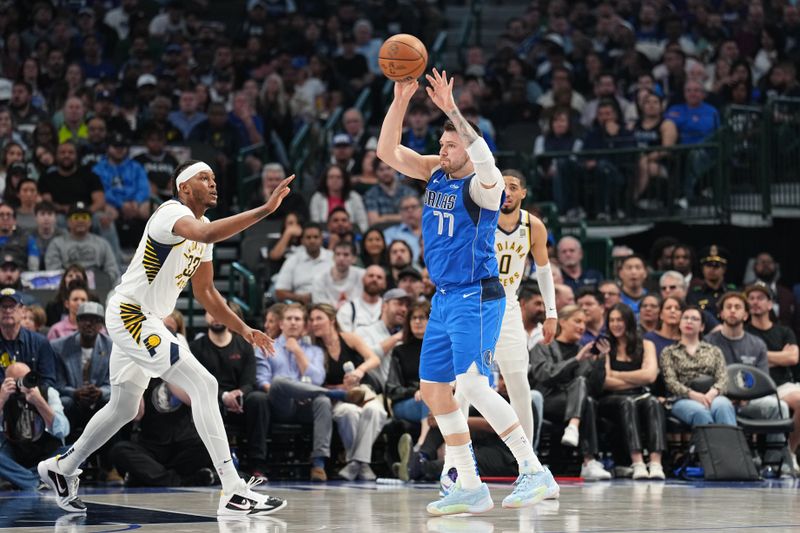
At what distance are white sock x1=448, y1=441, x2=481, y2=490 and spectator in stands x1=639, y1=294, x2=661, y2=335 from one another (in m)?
6.05

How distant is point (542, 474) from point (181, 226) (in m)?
2.92

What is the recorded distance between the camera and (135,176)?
57.4 feet

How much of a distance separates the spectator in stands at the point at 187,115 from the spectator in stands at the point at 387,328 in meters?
6.47

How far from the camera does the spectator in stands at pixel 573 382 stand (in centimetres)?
1310

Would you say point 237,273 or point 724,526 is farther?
point 237,273

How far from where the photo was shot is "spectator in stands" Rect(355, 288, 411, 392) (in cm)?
1413

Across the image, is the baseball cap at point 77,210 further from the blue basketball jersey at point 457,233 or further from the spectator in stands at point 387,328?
the blue basketball jersey at point 457,233

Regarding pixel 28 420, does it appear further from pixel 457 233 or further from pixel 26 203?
pixel 26 203

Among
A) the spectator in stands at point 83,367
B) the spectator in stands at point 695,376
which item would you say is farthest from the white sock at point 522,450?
the spectator in stands at point 83,367

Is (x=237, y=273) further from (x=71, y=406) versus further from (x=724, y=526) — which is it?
(x=724, y=526)

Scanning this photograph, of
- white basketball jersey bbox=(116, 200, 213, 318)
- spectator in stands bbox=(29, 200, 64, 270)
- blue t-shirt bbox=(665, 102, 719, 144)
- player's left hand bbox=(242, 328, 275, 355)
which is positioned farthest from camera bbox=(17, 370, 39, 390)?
blue t-shirt bbox=(665, 102, 719, 144)

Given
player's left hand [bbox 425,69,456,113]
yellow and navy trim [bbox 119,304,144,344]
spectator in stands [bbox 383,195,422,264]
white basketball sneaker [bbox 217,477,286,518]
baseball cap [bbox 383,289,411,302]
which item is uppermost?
spectator in stands [bbox 383,195,422,264]

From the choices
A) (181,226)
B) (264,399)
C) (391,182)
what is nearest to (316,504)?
(181,226)

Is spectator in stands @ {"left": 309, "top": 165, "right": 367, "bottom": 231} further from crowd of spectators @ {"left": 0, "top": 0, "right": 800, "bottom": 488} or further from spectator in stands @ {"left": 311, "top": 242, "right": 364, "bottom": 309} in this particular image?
spectator in stands @ {"left": 311, "top": 242, "right": 364, "bottom": 309}
